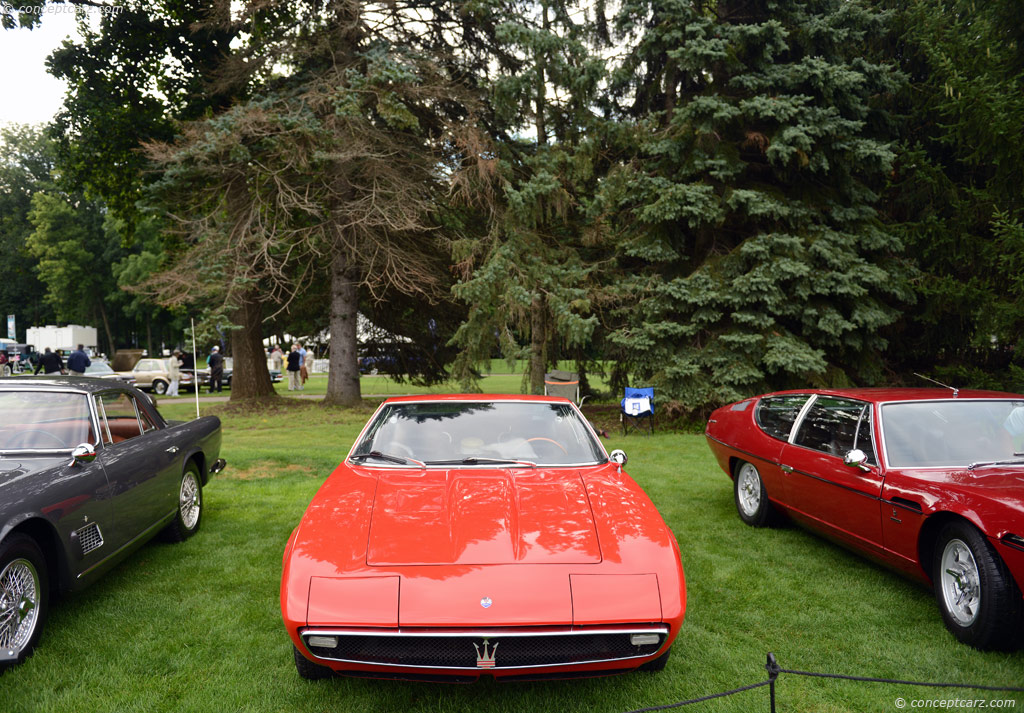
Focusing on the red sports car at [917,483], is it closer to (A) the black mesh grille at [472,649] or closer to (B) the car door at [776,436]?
(B) the car door at [776,436]

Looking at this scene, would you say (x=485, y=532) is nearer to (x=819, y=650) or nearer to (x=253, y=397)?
(x=819, y=650)

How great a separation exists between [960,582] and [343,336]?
15.7m

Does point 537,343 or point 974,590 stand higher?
point 537,343

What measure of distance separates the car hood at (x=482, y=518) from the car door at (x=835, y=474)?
2166 millimetres

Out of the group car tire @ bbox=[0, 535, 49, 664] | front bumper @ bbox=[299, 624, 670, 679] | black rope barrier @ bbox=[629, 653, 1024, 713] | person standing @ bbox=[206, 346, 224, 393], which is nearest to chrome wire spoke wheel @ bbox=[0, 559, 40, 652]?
car tire @ bbox=[0, 535, 49, 664]

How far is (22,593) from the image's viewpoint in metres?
3.72

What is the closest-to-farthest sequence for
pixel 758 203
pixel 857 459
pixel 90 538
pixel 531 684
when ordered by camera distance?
1. pixel 531 684
2. pixel 90 538
3. pixel 857 459
4. pixel 758 203

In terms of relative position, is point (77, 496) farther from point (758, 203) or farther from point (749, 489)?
point (758, 203)

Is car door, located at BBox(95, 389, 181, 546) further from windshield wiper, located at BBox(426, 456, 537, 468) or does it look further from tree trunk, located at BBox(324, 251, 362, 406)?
tree trunk, located at BBox(324, 251, 362, 406)

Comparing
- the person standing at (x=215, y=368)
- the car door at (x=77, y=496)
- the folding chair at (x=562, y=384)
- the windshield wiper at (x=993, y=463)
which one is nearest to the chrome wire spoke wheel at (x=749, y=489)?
the windshield wiper at (x=993, y=463)

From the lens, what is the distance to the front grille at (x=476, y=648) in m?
2.88

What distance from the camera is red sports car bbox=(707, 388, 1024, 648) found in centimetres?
373

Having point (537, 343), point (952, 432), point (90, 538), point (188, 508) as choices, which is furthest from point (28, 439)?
point (537, 343)

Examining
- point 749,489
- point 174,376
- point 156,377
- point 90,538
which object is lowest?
point 156,377
